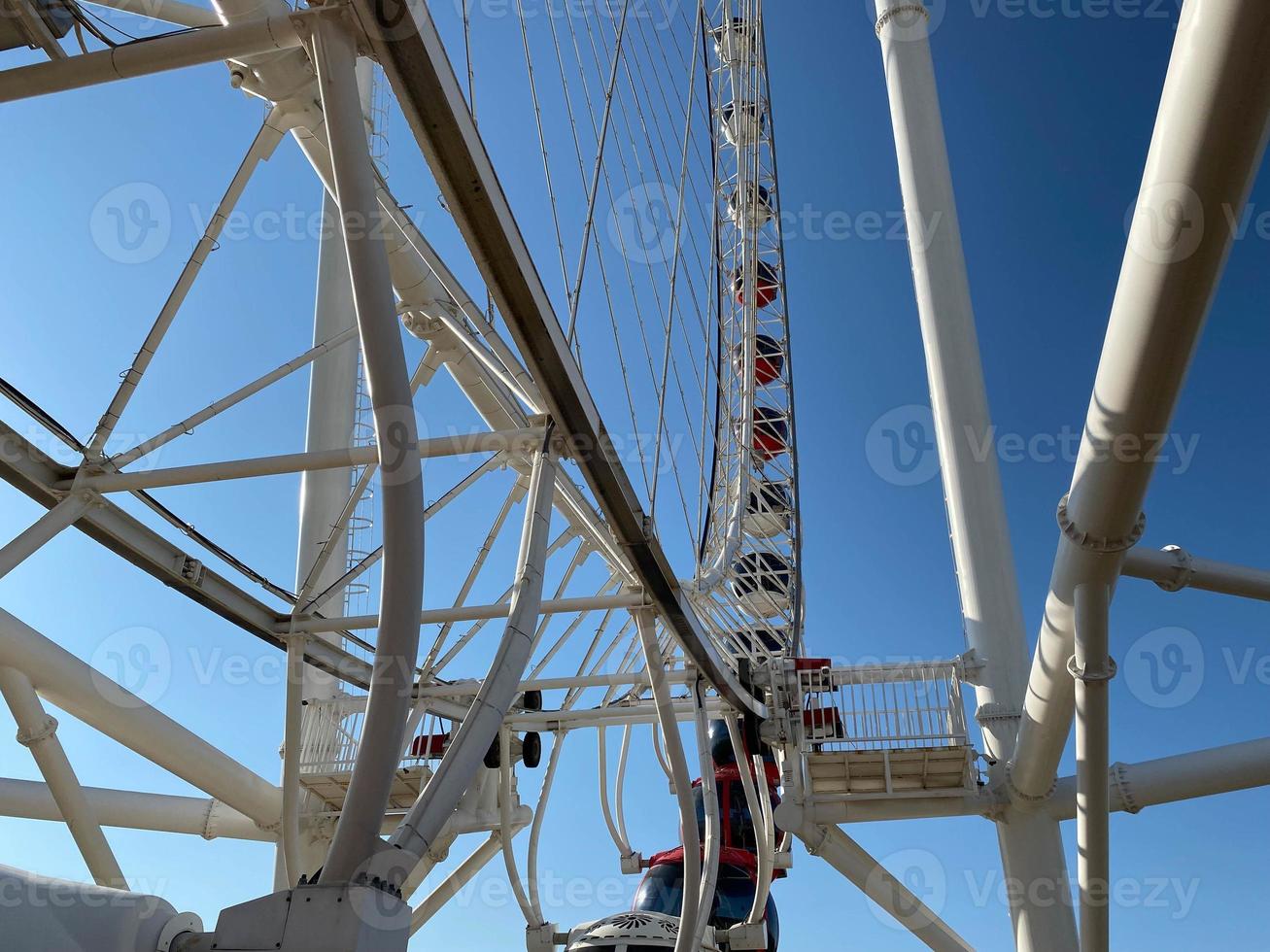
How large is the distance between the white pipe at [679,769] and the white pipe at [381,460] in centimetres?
620

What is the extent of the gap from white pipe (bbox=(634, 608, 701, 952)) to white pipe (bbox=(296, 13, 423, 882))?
6.20 meters

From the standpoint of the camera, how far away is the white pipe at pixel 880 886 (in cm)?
1470

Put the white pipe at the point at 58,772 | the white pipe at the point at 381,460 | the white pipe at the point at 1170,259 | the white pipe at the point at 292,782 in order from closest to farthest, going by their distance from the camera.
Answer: the white pipe at the point at 1170,259 → the white pipe at the point at 381,460 → the white pipe at the point at 58,772 → the white pipe at the point at 292,782

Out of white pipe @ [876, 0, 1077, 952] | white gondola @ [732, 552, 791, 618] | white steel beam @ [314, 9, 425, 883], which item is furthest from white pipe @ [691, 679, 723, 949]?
white gondola @ [732, 552, 791, 618]

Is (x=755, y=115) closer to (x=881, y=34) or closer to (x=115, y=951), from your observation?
(x=881, y=34)

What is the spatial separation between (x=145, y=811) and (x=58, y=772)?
3194 mm

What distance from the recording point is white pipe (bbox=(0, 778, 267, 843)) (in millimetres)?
9836

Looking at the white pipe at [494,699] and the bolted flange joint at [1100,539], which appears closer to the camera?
the white pipe at [494,699]

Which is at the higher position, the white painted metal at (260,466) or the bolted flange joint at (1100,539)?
the white painted metal at (260,466)

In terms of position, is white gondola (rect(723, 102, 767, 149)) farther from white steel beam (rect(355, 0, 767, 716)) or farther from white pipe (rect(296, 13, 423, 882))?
white pipe (rect(296, 13, 423, 882))

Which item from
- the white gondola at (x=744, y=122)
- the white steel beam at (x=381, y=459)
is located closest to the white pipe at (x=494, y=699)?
the white steel beam at (x=381, y=459)

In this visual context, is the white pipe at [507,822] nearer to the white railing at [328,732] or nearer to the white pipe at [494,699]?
the white railing at [328,732]

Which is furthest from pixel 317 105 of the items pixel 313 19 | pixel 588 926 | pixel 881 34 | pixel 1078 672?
pixel 881 34

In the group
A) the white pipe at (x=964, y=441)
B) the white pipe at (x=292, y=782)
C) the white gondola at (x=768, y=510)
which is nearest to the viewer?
the white pipe at (x=292, y=782)
